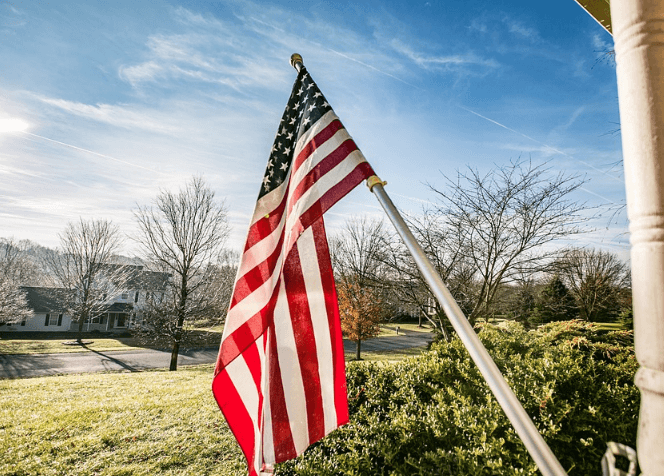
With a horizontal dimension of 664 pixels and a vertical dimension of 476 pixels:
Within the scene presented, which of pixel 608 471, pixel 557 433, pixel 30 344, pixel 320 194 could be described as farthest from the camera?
pixel 30 344

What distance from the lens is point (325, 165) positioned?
2271mm

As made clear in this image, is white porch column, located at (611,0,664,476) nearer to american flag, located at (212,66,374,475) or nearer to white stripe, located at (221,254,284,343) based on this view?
american flag, located at (212,66,374,475)

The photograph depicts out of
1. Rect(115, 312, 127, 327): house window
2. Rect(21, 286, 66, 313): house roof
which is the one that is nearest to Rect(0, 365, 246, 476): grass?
Rect(115, 312, 127, 327): house window

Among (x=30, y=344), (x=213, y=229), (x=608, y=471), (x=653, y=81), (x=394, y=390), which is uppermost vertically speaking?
(x=213, y=229)

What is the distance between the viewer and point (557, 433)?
3.69 metres

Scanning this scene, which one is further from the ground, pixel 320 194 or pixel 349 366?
pixel 320 194

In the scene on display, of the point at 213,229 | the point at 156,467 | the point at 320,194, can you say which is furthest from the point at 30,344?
the point at 320,194

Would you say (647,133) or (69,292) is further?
(69,292)

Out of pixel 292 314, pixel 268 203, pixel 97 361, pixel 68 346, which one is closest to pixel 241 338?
pixel 292 314

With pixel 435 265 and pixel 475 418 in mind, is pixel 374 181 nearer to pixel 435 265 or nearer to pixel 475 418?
pixel 475 418

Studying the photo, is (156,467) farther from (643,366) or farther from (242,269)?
(643,366)

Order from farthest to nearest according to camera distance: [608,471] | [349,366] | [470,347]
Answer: [349,366], [470,347], [608,471]

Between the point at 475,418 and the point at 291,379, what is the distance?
246cm

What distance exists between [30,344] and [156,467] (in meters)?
35.7
